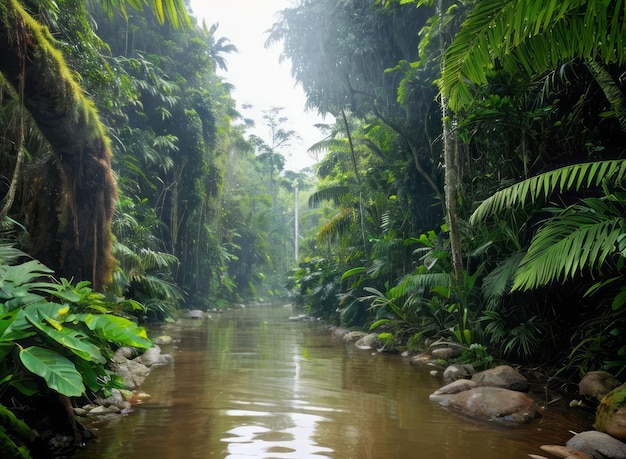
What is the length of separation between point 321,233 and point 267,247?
15.7 m

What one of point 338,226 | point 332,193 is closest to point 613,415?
point 338,226

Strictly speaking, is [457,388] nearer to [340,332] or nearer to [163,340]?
[163,340]

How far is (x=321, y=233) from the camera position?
1545 centimetres

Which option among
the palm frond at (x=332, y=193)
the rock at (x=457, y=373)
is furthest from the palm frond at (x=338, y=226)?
the rock at (x=457, y=373)

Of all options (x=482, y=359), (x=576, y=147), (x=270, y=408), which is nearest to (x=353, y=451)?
(x=270, y=408)

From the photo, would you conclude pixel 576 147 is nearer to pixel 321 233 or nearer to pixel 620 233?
pixel 620 233

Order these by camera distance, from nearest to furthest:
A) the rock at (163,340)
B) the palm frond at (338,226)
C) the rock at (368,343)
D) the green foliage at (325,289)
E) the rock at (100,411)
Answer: the rock at (100,411)
the rock at (163,340)
the rock at (368,343)
the green foliage at (325,289)
the palm frond at (338,226)

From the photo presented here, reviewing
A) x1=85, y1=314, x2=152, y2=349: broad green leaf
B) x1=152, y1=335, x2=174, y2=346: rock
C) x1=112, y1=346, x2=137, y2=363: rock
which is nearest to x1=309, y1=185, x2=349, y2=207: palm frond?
x1=152, y1=335, x2=174, y2=346: rock

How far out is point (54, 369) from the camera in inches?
109

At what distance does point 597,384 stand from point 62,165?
6483mm

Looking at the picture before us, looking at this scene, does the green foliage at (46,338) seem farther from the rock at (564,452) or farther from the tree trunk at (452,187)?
the tree trunk at (452,187)

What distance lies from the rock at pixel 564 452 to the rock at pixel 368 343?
5.79 m

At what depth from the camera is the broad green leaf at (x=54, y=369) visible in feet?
8.81

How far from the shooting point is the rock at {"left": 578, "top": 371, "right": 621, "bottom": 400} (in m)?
4.32
